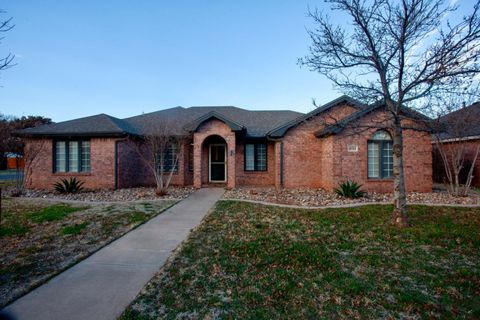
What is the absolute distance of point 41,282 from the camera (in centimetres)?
360

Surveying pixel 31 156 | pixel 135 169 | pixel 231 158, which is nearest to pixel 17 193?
pixel 31 156

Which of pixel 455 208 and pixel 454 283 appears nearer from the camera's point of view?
pixel 454 283

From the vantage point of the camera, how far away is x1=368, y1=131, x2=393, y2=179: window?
1177 cm

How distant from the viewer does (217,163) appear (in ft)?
49.5

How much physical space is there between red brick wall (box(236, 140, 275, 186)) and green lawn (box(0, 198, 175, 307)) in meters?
6.26

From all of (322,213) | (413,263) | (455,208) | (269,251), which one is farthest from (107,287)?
(455,208)

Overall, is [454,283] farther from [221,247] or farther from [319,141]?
[319,141]

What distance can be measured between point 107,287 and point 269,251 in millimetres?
2925

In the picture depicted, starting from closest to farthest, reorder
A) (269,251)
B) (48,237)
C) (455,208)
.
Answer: (269,251), (48,237), (455,208)

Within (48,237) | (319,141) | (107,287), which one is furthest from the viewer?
(319,141)

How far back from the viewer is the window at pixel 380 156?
1177 centimetres

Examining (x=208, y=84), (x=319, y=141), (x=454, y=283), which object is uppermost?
(x=208, y=84)

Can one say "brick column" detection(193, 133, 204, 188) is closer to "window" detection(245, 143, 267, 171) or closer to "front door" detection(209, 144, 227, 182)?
"front door" detection(209, 144, 227, 182)

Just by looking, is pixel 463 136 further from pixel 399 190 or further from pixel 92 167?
pixel 92 167
